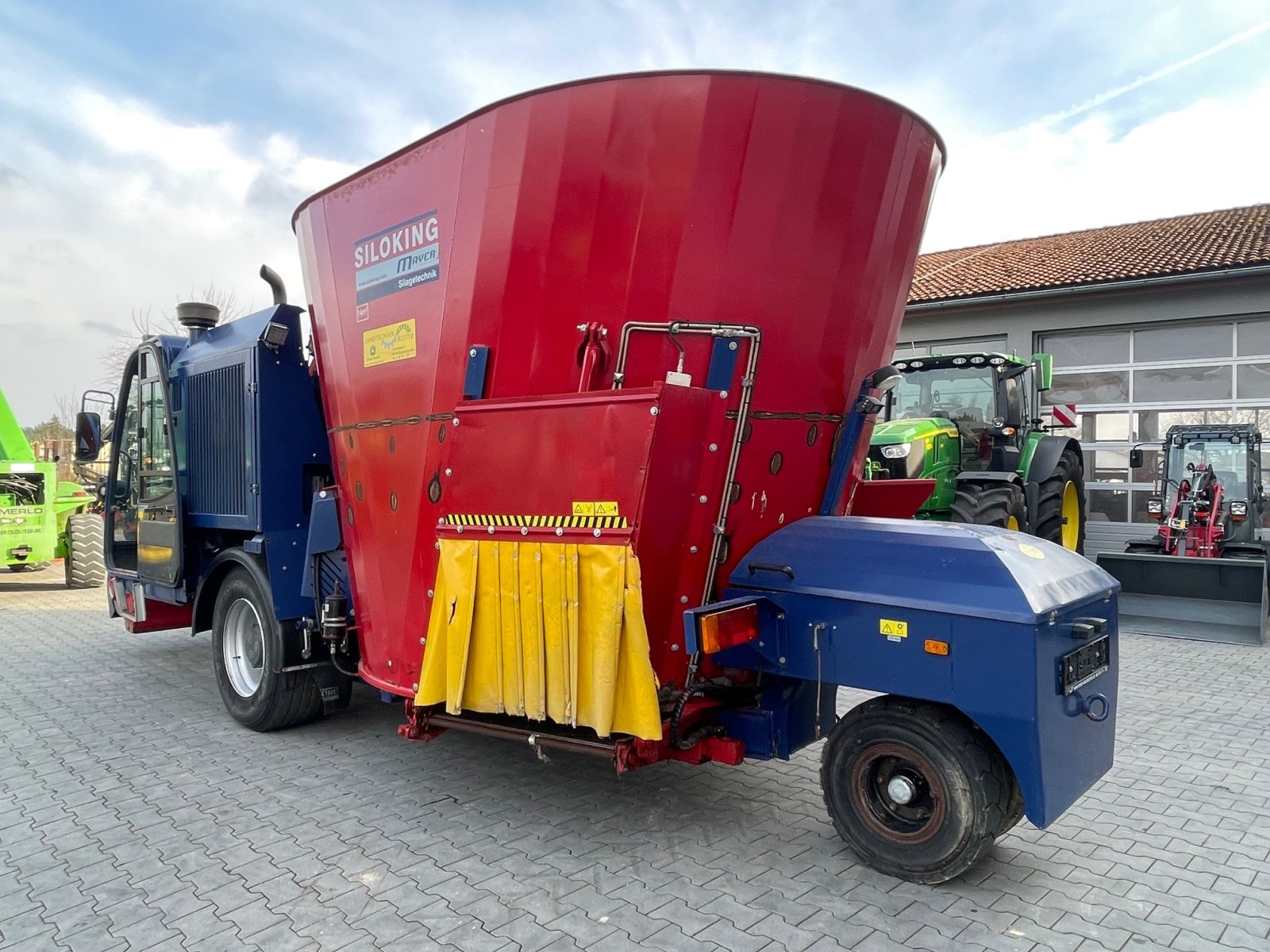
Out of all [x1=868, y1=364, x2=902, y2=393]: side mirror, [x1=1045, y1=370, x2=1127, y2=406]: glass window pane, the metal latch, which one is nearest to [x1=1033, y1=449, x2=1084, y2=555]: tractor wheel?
[x1=1045, y1=370, x2=1127, y2=406]: glass window pane

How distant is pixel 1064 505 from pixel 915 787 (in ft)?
32.5

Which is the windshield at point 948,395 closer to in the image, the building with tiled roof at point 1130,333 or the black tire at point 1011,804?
the building with tiled roof at point 1130,333

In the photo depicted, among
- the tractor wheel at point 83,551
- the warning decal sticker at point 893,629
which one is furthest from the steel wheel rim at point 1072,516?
the tractor wheel at point 83,551

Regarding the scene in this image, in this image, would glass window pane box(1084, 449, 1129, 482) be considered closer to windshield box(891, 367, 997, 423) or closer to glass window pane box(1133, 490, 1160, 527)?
glass window pane box(1133, 490, 1160, 527)

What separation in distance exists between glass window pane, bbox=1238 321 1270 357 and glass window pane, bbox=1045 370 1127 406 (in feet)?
5.32

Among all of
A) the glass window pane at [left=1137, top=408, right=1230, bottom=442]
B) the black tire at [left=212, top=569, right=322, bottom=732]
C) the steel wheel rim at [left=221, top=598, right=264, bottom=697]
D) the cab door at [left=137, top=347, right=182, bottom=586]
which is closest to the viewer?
the black tire at [left=212, top=569, right=322, bottom=732]

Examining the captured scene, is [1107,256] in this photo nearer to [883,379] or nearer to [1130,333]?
[1130,333]

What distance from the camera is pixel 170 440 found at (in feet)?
19.2

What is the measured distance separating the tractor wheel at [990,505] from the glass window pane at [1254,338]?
6.53 m

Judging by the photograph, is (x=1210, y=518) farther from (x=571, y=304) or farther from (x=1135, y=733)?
(x=571, y=304)

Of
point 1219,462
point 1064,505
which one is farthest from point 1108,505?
point 1219,462

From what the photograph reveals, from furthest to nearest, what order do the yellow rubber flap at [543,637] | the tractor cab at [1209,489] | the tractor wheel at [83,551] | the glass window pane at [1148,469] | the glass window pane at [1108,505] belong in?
the glass window pane at [1108,505], the glass window pane at [1148,469], the tractor wheel at [83,551], the tractor cab at [1209,489], the yellow rubber flap at [543,637]

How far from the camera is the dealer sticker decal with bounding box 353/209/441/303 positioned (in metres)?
3.91

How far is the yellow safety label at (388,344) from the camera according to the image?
4059 mm
